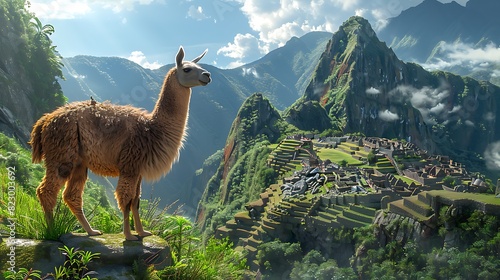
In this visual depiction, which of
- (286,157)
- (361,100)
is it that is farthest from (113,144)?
(361,100)

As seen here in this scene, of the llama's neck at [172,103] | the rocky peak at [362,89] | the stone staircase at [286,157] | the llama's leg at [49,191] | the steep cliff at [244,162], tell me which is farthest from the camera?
the rocky peak at [362,89]

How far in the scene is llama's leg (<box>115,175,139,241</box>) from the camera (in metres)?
3.97

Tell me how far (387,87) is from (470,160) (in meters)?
39.7

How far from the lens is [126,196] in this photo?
3.97 meters

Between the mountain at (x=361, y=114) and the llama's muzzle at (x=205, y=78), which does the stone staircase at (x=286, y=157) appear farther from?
the llama's muzzle at (x=205, y=78)

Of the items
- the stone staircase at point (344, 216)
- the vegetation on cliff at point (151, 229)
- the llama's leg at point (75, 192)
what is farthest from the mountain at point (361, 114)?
the llama's leg at point (75, 192)

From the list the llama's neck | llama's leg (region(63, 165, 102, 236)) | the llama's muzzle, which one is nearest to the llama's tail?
llama's leg (region(63, 165, 102, 236))

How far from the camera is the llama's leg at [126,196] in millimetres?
3967

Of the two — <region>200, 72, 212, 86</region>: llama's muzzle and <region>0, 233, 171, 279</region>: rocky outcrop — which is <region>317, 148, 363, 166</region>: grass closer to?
<region>200, 72, 212, 86</region>: llama's muzzle

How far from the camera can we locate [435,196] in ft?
105

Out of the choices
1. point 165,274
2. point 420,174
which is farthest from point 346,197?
point 165,274

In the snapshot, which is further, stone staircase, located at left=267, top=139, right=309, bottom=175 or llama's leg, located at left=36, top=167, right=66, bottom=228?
stone staircase, located at left=267, top=139, right=309, bottom=175

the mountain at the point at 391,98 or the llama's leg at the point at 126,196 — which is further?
the mountain at the point at 391,98

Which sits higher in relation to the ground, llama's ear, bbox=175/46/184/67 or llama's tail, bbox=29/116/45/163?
llama's ear, bbox=175/46/184/67
